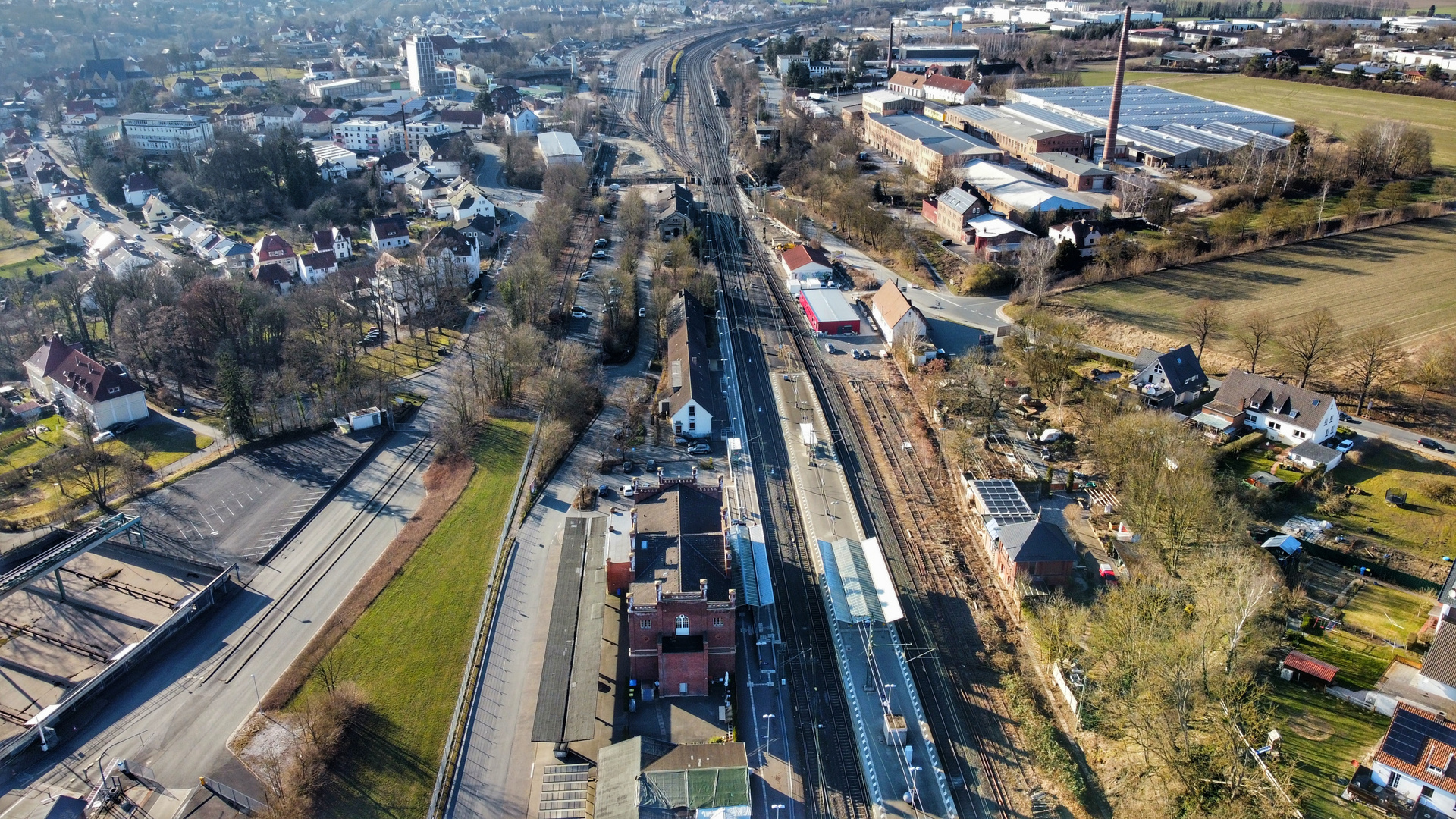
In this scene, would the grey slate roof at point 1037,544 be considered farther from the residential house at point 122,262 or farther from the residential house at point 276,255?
the residential house at point 122,262

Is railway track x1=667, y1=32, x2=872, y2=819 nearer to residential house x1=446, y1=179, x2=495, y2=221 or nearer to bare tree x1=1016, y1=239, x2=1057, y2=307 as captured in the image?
bare tree x1=1016, y1=239, x2=1057, y2=307

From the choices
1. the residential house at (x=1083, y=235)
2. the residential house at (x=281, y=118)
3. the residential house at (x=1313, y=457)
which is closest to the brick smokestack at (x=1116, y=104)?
the residential house at (x=1083, y=235)

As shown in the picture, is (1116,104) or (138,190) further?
(138,190)

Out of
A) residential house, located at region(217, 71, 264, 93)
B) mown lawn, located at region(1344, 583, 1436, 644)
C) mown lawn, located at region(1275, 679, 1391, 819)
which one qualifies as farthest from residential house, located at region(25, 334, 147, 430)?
residential house, located at region(217, 71, 264, 93)

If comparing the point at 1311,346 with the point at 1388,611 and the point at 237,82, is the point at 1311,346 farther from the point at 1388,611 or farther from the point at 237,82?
the point at 237,82

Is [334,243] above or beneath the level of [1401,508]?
above

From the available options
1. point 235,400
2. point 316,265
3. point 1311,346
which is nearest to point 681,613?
point 235,400
